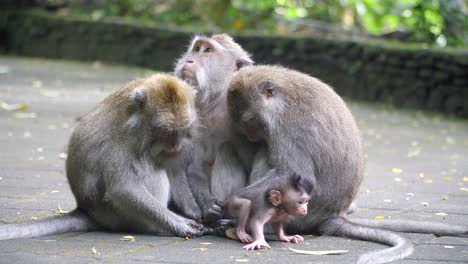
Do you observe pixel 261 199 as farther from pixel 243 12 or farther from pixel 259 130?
pixel 243 12

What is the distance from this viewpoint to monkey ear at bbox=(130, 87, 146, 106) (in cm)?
531

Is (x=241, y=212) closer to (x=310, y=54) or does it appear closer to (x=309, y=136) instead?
(x=309, y=136)

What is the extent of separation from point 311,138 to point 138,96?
989 millimetres

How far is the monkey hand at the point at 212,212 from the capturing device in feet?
18.1

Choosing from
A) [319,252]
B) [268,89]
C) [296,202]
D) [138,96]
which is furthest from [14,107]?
Result: [319,252]

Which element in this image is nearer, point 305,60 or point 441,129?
point 441,129

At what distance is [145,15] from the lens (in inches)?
816

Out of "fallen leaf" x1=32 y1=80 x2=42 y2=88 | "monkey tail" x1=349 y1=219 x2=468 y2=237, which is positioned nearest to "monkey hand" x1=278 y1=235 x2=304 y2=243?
"monkey tail" x1=349 y1=219 x2=468 y2=237

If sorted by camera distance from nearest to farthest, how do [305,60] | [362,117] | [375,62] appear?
[362,117], [375,62], [305,60]

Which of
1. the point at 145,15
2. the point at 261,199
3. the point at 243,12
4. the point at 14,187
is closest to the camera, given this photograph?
the point at 261,199

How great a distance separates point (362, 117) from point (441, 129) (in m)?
1.27

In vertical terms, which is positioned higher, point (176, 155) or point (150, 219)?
point (176, 155)

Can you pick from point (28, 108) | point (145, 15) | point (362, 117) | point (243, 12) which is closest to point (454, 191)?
point (362, 117)

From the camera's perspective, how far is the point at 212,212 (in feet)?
18.1
